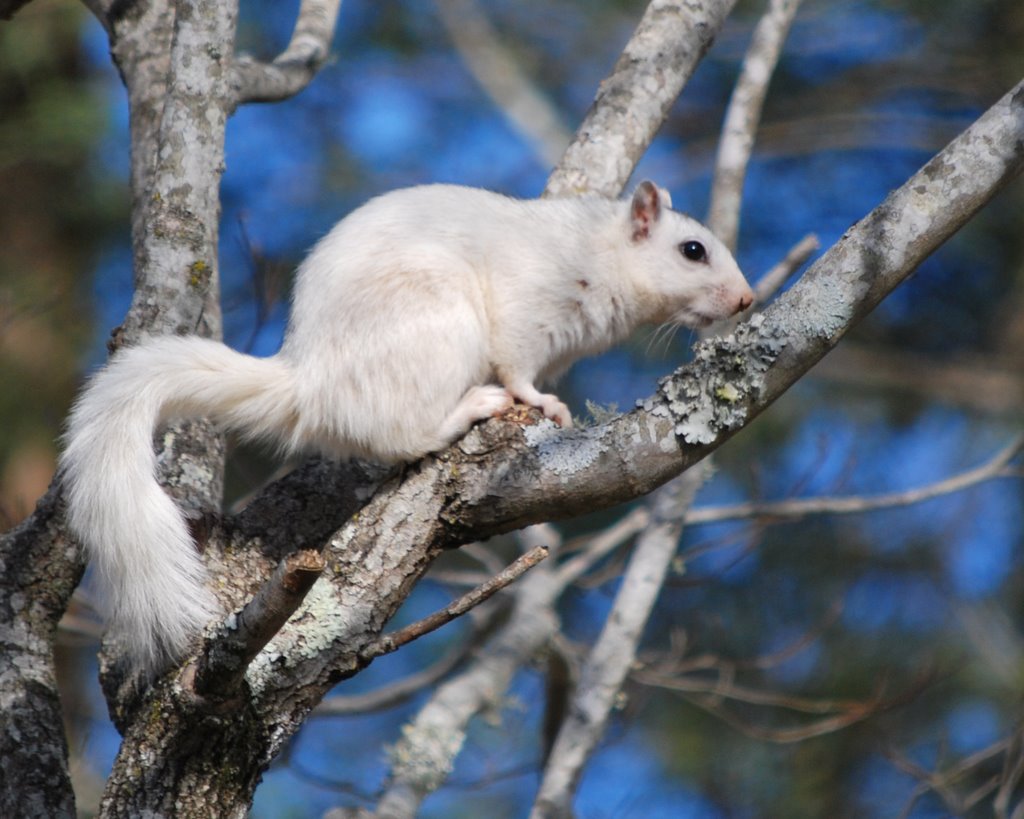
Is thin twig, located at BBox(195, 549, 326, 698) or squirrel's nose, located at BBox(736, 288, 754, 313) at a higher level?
squirrel's nose, located at BBox(736, 288, 754, 313)

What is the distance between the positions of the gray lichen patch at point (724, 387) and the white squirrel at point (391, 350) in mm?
587

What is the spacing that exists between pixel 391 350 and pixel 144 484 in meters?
0.69

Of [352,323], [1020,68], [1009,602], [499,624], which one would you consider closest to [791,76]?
[1020,68]

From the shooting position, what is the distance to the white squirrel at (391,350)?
93.4 inches

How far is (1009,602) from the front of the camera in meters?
6.93

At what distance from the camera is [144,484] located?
2.43 m

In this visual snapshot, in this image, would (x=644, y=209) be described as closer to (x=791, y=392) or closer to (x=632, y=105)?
(x=632, y=105)

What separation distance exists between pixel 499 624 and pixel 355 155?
188 inches

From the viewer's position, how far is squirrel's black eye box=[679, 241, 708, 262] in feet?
11.5

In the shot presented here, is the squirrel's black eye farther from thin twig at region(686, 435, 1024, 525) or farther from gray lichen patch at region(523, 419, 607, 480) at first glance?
gray lichen patch at region(523, 419, 607, 480)

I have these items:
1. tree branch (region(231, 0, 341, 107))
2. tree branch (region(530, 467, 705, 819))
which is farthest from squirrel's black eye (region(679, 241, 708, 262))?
tree branch (region(231, 0, 341, 107))

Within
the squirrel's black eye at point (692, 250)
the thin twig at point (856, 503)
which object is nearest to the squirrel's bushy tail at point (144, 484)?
the squirrel's black eye at point (692, 250)

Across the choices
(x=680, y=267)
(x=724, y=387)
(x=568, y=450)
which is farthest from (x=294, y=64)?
(x=724, y=387)

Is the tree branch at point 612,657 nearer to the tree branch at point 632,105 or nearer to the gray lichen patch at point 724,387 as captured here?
the tree branch at point 632,105
